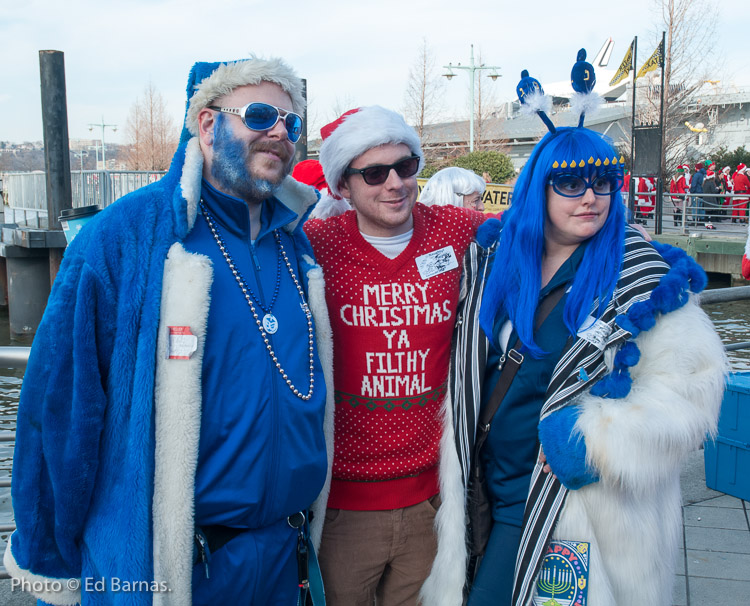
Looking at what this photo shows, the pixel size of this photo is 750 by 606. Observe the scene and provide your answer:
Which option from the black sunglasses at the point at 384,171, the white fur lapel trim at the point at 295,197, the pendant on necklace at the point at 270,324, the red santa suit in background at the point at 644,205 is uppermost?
the red santa suit in background at the point at 644,205

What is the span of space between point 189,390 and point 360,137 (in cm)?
121

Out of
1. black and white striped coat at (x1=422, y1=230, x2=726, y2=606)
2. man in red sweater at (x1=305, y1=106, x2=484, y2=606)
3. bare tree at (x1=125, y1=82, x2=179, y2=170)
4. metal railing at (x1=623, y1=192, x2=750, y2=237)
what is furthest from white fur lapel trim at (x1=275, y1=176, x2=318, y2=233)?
bare tree at (x1=125, y1=82, x2=179, y2=170)

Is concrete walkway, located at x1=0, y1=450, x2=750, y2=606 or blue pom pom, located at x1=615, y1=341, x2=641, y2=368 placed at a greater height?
blue pom pom, located at x1=615, y1=341, x2=641, y2=368

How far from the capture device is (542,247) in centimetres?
247

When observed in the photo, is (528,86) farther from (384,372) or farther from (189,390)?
(189,390)

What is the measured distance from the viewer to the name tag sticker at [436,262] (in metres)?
2.65

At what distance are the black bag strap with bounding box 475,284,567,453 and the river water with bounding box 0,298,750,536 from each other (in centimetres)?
196

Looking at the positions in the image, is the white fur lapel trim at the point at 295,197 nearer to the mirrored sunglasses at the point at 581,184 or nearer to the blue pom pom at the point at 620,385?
the mirrored sunglasses at the point at 581,184

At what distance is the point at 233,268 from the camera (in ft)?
6.97

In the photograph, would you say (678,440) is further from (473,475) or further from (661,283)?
(473,475)

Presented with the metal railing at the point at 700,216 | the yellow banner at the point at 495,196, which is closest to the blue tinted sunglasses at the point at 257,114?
the yellow banner at the point at 495,196

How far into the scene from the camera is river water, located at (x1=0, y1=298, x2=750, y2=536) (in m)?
5.08

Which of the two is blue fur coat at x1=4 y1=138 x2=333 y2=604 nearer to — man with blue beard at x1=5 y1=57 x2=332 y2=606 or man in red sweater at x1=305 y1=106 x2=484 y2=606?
man with blue beard at x1=5 y1=57 x2=332 y2=606

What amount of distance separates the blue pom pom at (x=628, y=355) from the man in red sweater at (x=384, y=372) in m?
0.65
